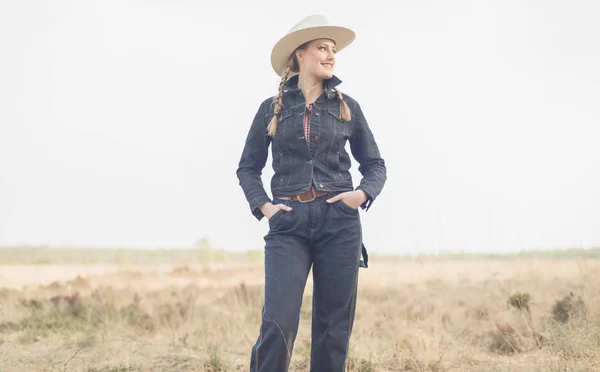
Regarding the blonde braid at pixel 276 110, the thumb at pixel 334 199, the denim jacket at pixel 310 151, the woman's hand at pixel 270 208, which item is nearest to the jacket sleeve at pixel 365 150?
the denim jacket at pixel 310 151

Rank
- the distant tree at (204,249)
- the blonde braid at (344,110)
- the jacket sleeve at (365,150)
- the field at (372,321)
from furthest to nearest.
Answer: the distant tree at (204,249), the field at (372,321), the jacket sleeve at (365,150), the blonde braid at (344,110)

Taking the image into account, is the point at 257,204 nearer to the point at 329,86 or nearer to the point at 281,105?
the point at 281,105

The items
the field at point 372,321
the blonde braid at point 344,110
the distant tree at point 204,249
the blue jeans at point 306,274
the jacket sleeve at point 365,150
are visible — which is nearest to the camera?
the blue jeans at point 306,274

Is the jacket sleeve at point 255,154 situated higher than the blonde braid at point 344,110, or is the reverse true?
the blonde braid at point 344,110

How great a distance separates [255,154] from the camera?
14.1ft

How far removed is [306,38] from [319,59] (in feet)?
0.62

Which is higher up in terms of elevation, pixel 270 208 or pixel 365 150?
pixel 365 150

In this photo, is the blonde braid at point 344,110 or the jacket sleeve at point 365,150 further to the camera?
the jacket sleeve at point 365,150

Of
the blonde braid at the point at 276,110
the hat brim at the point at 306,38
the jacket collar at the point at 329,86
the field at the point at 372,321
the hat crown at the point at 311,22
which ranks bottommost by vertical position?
the field at the point at 372,321

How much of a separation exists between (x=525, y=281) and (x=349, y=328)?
824 centimetres

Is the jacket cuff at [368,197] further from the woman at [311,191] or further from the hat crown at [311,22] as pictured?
the hat crown at [311,22]

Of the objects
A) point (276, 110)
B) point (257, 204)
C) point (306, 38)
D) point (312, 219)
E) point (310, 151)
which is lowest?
point (312, 219)

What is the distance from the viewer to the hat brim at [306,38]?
4.23 metres

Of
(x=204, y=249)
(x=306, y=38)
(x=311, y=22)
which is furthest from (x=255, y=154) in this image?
(x=204, y=249)
